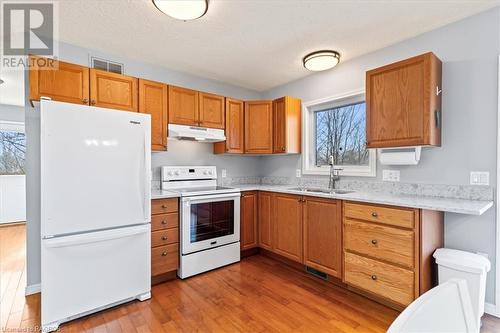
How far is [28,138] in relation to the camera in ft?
7.66

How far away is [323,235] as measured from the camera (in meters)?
2.54

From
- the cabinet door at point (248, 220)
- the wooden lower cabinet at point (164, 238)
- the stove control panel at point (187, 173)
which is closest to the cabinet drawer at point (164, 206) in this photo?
the wooden lower cabinet at point (164, 238)

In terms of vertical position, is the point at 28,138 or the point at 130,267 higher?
the point at 28,138

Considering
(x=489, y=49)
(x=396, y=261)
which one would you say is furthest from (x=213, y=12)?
(x=396, y=261)

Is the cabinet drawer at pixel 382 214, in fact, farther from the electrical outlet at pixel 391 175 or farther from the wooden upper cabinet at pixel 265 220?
the wooden upper cabinet at pixel 265 220

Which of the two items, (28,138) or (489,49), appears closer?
(489,49)

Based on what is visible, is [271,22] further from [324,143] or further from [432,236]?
[432,236]

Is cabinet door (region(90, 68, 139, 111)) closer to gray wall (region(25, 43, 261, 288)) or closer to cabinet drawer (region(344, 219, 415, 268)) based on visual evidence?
gray wall (region(25, 43, 261, 288))

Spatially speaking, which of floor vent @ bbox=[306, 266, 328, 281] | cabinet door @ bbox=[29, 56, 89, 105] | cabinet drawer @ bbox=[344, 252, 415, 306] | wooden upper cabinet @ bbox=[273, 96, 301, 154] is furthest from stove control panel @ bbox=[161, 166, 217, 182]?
cabinet drawer @ bbox=[344, 252, 415, 306]

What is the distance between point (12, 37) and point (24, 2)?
594mm

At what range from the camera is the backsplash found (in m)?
2.03

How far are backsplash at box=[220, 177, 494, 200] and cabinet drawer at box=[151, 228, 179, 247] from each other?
1.22 meters

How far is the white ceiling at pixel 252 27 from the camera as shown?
1.94m

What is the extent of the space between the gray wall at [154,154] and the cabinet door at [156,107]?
37 centimetres
